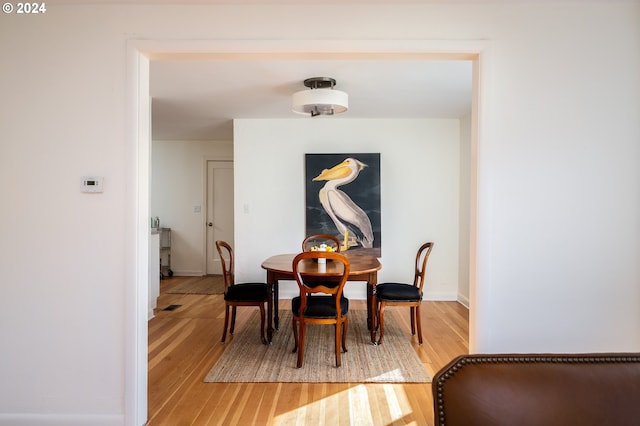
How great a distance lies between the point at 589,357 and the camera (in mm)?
1050

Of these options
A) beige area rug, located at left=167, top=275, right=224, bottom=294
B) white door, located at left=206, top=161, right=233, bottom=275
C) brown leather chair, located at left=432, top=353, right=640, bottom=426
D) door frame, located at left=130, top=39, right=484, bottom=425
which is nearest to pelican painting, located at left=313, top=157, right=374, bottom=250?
beige area rug, located at left=167, top=275, right=224, bottom=294

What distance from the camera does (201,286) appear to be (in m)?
6.07

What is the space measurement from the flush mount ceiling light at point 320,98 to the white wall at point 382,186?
A: 161cm

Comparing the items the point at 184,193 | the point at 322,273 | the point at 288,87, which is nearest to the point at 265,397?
the point at 322,273

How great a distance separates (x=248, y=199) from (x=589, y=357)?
4.52m

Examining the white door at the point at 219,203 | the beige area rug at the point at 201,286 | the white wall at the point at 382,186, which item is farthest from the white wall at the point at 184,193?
the white wall at the point at 382,186

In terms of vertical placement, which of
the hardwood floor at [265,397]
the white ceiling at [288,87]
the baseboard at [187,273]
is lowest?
the hardwood floor at [265,397]

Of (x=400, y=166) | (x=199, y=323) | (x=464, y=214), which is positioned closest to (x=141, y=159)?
(x=199, y=323)

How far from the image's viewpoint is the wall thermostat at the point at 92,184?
2.08 metres

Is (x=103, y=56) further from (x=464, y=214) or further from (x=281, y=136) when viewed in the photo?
(x=464, y=214)

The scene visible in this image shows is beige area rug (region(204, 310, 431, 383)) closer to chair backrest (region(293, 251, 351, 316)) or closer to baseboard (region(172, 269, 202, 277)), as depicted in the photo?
chair backrest (region(293, 251, 351, 316))

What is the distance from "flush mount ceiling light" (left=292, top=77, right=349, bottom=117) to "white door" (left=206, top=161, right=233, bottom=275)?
3719 millimetres

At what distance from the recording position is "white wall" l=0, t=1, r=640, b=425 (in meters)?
2.02

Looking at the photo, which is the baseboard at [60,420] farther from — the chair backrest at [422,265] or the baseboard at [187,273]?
the baseboard at [187,273]
